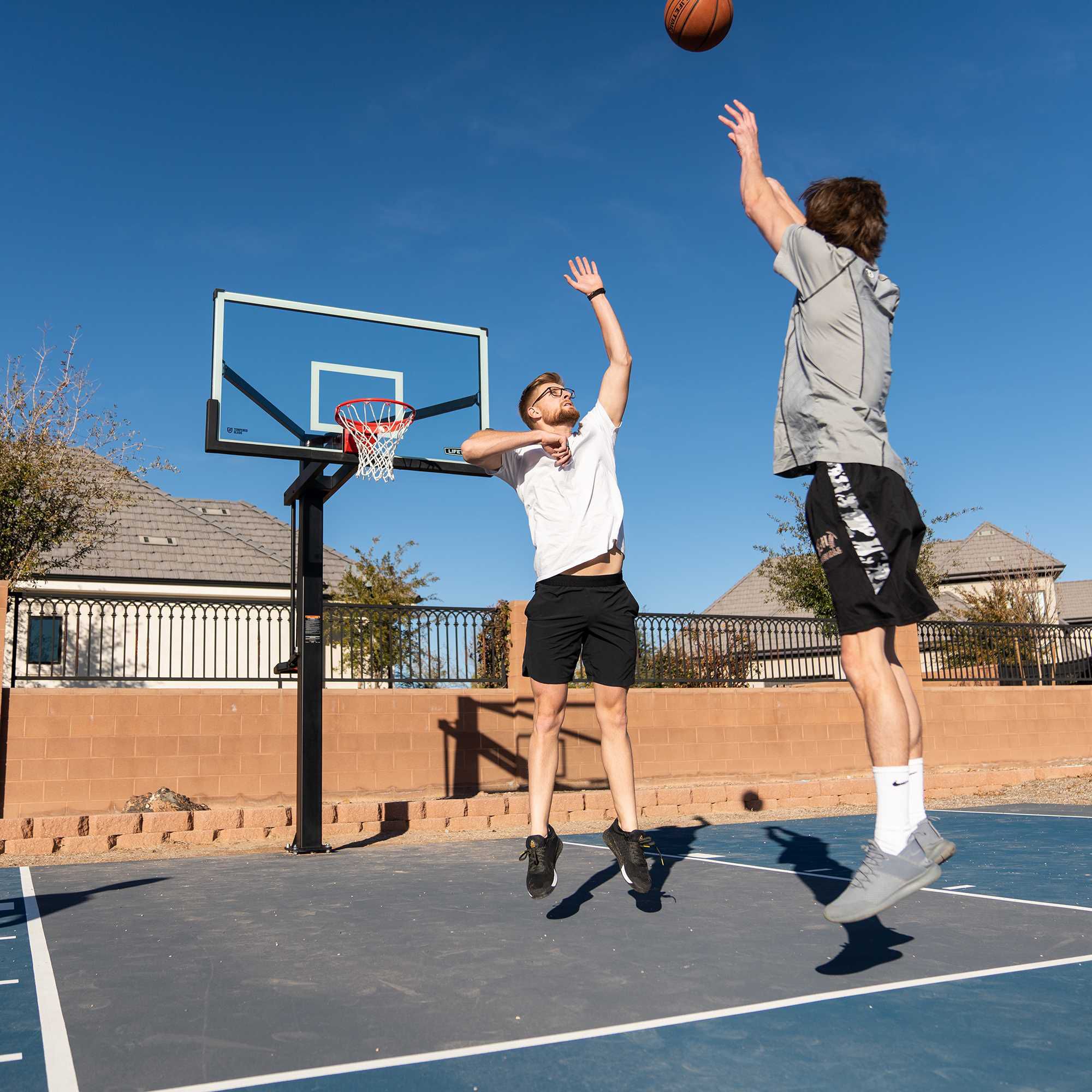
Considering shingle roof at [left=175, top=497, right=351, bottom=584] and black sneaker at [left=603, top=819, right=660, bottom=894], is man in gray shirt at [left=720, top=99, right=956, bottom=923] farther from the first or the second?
shingle roof at [left=175, top=497, right=351, bottom=584]

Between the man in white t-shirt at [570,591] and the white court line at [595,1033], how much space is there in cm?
126

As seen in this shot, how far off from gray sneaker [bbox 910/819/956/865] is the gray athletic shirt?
1.07 metres

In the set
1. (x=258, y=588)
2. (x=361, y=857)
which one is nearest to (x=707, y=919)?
(x=361, y=857)

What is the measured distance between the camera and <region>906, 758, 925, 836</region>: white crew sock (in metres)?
2.79

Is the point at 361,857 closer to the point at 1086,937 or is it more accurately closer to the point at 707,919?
the point at 707,919

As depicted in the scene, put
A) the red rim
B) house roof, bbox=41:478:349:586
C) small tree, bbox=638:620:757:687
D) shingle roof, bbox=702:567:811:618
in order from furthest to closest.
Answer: shingle roof, bbox=702:567:811:618 → house roof, bbox=41:478:349:586 → small tree, bbox=638:620:757:687 → the red rim

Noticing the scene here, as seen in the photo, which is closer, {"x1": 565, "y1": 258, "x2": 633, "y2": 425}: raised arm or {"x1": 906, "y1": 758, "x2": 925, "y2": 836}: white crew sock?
{"x1": 906, "y1": 758, "x2": 925, "y2": 836}: white crew sock

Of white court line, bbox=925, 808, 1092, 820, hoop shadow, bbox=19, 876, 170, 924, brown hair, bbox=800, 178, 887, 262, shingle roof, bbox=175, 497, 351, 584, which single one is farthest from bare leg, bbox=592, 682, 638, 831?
shingle roof, bbox=175, 497, 351, 584

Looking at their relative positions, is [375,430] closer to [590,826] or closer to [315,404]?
[315,404]

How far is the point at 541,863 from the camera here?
154 inches

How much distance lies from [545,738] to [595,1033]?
1701mm

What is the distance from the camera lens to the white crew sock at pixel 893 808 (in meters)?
2.76

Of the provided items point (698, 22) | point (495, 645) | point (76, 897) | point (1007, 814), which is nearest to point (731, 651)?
point (495, 645)

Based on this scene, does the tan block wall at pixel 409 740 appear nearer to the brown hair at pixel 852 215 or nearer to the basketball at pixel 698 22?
the basketball at pixel 698 22
